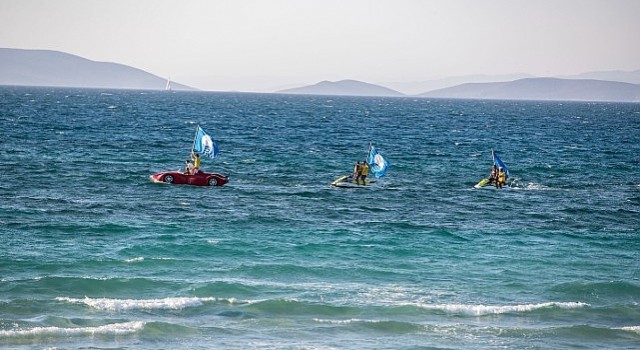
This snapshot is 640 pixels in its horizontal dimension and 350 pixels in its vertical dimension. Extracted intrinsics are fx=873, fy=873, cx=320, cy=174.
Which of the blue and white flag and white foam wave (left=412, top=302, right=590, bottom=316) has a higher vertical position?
the blue and white flag

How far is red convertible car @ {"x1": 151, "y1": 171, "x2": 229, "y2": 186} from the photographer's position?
5078 centimetres

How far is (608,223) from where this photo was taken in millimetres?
42531

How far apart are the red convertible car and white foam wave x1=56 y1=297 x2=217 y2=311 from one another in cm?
2433

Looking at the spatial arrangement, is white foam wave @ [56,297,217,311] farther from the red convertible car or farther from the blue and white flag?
the red convertible car

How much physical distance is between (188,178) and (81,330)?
2758 cm

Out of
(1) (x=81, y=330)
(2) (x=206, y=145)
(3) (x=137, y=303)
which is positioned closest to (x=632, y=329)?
(3) (x=137, y=303)

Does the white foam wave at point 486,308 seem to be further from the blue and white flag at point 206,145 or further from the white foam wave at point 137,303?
the blue and white flag at point 206,145

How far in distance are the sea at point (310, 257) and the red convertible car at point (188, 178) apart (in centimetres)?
85

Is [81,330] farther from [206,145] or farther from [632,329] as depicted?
[206,145]

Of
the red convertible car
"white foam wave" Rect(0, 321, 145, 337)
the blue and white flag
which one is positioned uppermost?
the blue and white flag

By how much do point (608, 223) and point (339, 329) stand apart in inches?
886

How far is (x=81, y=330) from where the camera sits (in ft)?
77.2

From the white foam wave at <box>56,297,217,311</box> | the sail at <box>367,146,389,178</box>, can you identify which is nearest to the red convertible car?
the sail at <box>367,146,389,178</box>

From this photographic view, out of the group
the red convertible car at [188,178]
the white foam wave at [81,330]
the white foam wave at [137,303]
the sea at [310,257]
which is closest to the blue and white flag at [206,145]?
the red convertible car at [188,178]
